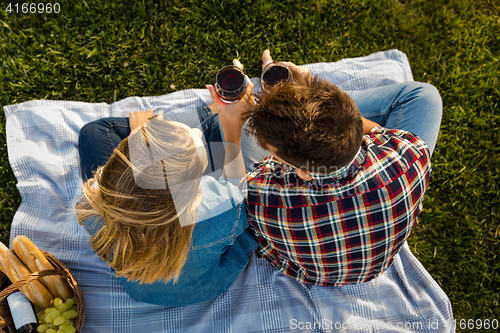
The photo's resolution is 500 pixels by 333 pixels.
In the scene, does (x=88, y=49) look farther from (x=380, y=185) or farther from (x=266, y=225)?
(x=380, y=185)

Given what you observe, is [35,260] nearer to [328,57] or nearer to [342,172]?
[342,172]

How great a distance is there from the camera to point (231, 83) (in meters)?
1.69

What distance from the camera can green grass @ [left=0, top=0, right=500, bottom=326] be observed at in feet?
8.25

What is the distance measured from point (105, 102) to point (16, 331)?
66.4 inches

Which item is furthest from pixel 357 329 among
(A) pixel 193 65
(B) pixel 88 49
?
(B) pixel 88 49

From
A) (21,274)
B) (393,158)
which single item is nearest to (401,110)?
(393,158)

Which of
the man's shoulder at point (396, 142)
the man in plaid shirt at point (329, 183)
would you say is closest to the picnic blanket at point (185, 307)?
the man in plaid shirt at point (329, 183)

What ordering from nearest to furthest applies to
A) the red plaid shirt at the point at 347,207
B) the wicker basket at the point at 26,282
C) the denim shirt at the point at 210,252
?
1. the red plaid shirt at the point at 347,207
2. the denim shirt at the point at 210,252
3. the wicker basket at the point at 26,282

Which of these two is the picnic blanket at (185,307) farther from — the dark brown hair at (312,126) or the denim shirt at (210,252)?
the dark brown hair at (312,126)

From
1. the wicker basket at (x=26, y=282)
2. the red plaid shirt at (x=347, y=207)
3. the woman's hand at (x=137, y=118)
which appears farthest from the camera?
the woman's hand at (x=137, y=118)

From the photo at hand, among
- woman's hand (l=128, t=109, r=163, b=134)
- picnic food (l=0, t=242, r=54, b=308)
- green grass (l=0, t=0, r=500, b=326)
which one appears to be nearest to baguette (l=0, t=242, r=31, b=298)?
picnic food (l=0, t=242, r=54, b=308)

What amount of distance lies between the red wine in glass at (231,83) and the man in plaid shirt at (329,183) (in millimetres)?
280

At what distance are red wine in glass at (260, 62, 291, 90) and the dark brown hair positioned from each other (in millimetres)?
420

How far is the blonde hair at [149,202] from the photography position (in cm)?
126
